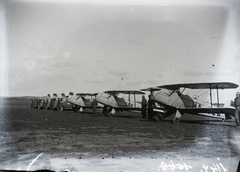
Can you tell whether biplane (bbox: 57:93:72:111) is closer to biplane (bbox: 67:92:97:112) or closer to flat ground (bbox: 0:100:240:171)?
biplane (bbox: 67:92:97:112)

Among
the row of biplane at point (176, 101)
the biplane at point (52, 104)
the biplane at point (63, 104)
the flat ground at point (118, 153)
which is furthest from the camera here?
the biplane at point (52, 104)

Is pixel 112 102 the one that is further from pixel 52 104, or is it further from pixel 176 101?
pixel 52 104

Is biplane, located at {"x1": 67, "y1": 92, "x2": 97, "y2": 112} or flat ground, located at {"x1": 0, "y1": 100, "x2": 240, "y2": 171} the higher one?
biplane, located at {"x1": 67, "y1": 92, "x2": 97, "y2": 112}

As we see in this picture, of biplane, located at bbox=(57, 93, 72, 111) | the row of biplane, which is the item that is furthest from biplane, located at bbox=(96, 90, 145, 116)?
biplane, located at bbox=(57, 93, 72, 111)

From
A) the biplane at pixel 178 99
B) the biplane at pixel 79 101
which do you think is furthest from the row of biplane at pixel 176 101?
the biplane at pixel 79 101

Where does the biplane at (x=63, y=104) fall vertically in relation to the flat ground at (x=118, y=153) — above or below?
above

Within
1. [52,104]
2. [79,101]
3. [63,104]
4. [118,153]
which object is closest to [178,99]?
[118,153]

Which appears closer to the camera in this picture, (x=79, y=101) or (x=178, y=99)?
(x=178, y=99)

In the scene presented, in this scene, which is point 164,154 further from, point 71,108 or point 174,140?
point 71,108

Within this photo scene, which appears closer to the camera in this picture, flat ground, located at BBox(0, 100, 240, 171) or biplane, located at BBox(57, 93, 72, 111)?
flat ground, located at BBox(0, 100, 240, 171)

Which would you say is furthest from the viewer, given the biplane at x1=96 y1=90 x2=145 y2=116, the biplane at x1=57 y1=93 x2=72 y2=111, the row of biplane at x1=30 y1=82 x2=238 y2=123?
the biplane at x1=57 y1=93 x2=72 y2=111

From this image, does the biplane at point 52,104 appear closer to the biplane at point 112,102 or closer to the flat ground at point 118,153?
the biplane at point 112,102
